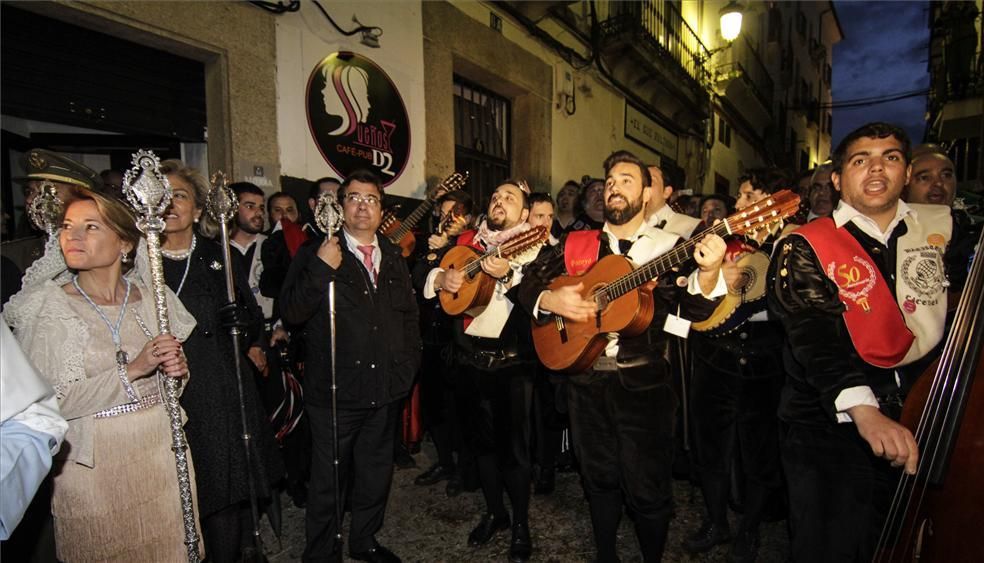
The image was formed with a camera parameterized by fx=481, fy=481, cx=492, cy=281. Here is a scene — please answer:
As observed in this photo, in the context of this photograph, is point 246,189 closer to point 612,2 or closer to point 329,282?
point 329,282

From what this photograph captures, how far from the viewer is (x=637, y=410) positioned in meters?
2.56

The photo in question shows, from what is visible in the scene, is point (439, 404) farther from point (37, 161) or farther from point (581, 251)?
point (37, 161)

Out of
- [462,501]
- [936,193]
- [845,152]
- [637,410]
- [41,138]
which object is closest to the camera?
[845,152]

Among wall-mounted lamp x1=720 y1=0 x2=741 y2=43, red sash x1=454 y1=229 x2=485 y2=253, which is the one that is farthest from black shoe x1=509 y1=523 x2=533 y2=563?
wall-mounted lamp x1=720 y1=0 x2=741 y2=43

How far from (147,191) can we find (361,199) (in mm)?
1148

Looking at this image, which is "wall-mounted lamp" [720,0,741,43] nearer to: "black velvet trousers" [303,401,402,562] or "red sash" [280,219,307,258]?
"red sash" [280,219,307,258]

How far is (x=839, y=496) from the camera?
2090 mm

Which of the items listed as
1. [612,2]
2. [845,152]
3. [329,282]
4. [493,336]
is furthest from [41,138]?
[612,2]

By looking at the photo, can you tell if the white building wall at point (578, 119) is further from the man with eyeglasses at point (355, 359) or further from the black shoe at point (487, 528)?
the black shoe at point (487, 528)

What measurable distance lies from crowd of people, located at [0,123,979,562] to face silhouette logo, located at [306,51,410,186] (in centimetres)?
193

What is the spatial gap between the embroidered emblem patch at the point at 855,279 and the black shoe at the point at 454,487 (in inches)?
121

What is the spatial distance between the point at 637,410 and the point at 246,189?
3.50 metres

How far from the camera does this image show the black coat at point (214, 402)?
8.00ft

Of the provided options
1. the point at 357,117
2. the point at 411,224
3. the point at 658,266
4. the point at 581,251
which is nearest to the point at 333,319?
the point at 581,251
